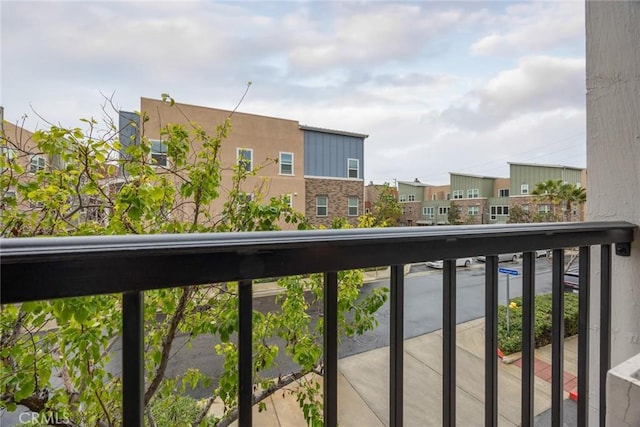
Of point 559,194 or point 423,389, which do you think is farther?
point 423,389

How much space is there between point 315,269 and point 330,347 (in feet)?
0.62

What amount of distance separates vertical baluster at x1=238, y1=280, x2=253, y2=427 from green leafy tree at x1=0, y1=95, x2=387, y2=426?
645mm

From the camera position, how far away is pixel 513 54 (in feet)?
5.73

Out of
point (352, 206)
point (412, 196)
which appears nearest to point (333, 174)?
point (352, 206)

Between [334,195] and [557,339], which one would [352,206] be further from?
[557,339]

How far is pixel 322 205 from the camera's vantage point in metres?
2.27

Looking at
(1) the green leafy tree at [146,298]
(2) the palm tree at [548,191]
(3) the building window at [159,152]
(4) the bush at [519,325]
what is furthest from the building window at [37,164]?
(4) the bush at [519,325]

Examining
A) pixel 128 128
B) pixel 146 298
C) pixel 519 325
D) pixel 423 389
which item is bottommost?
pixel 423 389

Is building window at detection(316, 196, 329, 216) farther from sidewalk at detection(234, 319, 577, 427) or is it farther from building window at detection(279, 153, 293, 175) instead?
sidewalk at detection(234, 319, 577, 427)

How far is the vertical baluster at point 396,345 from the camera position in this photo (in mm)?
716

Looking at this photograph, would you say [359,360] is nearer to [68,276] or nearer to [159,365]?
[159,365]

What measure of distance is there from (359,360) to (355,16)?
228 centimetres

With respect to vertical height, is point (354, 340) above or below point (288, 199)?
below

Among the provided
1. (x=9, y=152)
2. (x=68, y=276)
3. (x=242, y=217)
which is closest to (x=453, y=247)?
(x=68, y=276)
